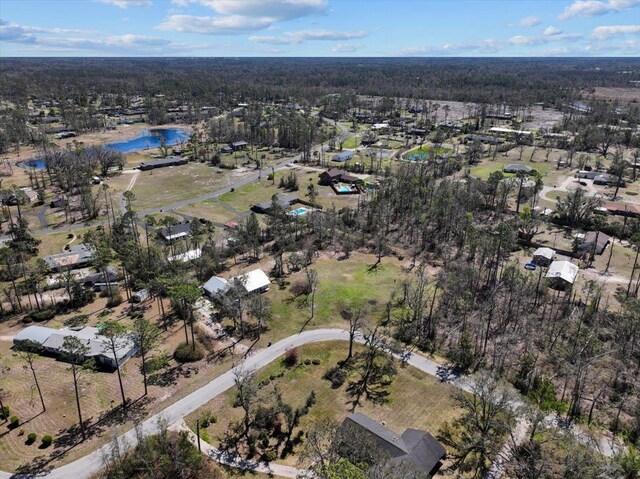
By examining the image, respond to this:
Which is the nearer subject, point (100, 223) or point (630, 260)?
point (630, 260)

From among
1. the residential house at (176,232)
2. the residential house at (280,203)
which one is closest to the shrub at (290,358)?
the residential house at (176,232)

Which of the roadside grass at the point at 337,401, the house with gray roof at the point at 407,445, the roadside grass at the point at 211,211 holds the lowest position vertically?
the roadside grass at the point at 337,401

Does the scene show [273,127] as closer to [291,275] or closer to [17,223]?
[17,223]

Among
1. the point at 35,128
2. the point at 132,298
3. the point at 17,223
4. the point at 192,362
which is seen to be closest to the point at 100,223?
the point at 17,223

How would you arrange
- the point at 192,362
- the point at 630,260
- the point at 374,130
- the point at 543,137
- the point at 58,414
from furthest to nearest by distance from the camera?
the point at 374,130 < the point at 543,137 < the point at 630,260 < the point at 192,362 < the point at 58,414

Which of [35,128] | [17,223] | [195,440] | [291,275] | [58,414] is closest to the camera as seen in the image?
[195,440]

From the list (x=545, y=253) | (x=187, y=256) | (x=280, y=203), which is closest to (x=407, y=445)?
(x=187, y=256)

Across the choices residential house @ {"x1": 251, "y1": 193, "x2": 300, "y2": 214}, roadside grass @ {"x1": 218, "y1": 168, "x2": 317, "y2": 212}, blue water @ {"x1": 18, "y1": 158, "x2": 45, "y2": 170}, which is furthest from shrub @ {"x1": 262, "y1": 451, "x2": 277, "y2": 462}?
blue water @ {"x1": 18, "y1": 158, "x2": 45, "y2": 170}

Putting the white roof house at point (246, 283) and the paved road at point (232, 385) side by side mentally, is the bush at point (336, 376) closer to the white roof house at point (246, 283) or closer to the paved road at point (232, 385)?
the paved road at point (232, 385)
